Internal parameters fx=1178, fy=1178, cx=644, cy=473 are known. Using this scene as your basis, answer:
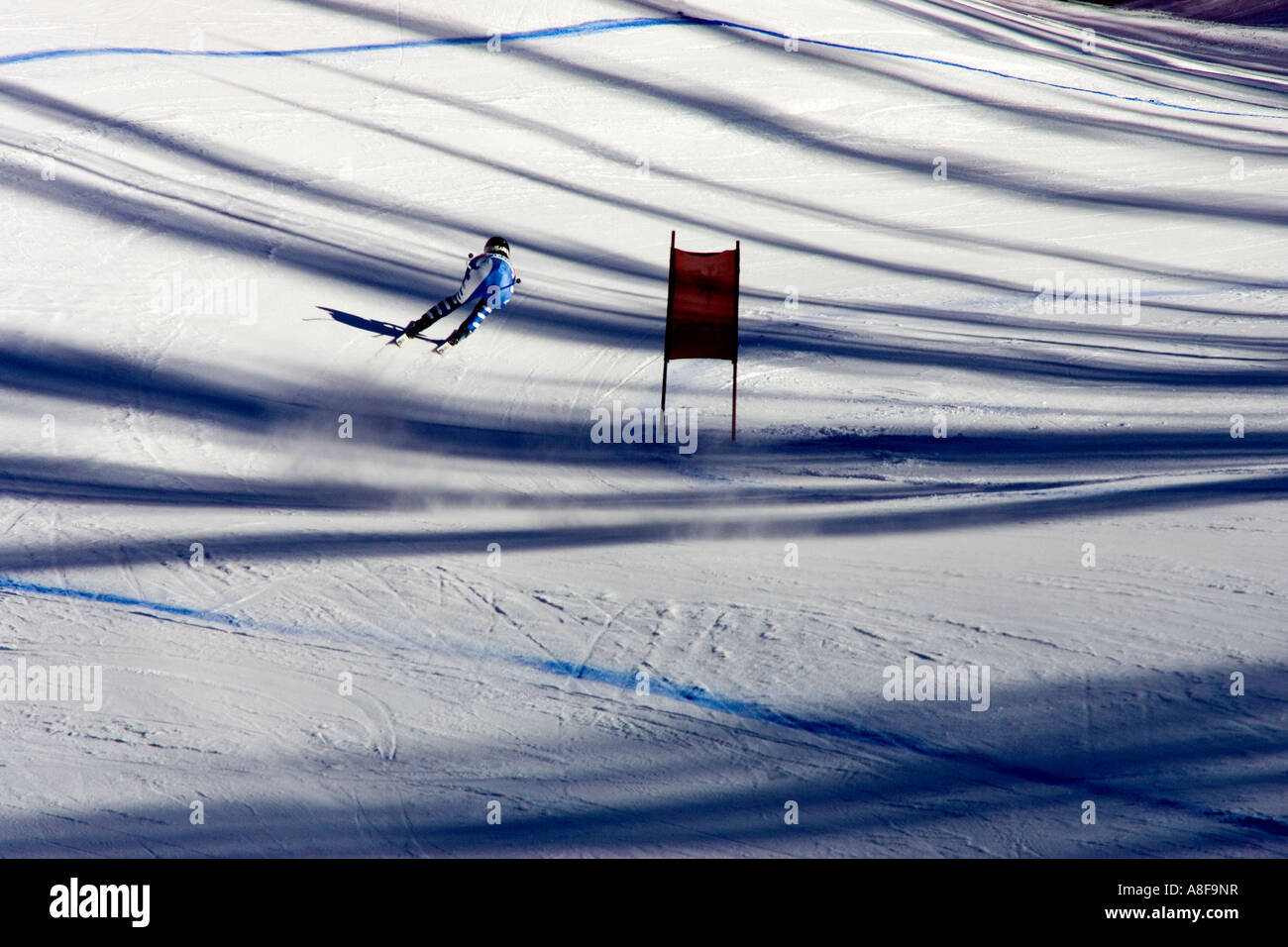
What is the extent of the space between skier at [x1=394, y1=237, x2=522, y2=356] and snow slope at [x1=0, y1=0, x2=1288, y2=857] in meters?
0.26

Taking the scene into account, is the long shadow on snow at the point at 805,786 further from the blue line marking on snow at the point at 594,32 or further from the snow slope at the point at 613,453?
the blue line marking on snow at the point at 594,32

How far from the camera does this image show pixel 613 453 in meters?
7.20

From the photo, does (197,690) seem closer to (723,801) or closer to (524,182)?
(723,801)

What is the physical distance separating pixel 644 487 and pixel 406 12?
10842 millimetres

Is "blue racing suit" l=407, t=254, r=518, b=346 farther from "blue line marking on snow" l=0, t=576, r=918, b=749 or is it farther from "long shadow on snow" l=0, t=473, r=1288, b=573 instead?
"blue line marking on snow" l=0, t=576, r=918, b=749

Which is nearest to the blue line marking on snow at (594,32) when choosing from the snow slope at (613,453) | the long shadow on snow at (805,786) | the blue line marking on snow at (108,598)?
the snow slope at (613,453)

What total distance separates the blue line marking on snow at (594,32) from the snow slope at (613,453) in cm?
12

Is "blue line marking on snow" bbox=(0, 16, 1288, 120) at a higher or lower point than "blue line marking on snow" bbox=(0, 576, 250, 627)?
higher

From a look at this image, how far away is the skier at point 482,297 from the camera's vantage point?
838 centimetres

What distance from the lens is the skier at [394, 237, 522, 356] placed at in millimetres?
8375

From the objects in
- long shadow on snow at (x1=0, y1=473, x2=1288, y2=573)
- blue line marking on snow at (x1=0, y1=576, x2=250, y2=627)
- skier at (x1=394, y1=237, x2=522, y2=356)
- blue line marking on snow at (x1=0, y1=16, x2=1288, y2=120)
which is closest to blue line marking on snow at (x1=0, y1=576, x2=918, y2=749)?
blue line marking on snow at (x1=0, y1=576, x2=250, y2=627)

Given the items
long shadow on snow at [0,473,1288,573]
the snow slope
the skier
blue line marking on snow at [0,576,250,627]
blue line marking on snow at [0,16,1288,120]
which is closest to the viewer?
the snow slope

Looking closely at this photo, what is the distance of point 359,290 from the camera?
32.0ft

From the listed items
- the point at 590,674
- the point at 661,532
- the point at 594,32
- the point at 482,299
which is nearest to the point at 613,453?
the point at 661,532
